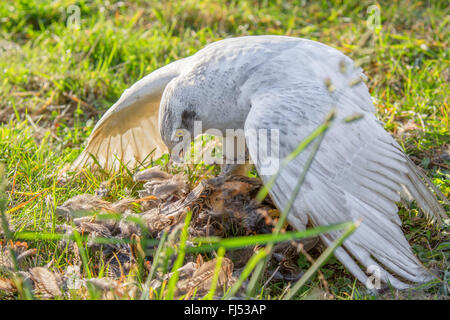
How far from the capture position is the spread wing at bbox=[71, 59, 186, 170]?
11.2 ft

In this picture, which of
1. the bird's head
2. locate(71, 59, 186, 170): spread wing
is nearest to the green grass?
locate(71, 59, 186, 170): spread wing

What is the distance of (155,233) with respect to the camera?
2.91 m

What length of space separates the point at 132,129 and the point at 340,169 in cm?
176

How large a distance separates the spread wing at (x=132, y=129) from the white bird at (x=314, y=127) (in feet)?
0.05

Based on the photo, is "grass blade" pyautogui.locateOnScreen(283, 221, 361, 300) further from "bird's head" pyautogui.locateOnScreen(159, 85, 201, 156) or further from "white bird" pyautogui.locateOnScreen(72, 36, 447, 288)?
"bird's head" pyautogui.locateOnScreen(159, 85, 201, 156)

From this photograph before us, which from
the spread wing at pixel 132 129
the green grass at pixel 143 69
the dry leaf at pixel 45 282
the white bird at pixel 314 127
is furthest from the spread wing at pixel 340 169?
the dry leaf at pixel 45 282

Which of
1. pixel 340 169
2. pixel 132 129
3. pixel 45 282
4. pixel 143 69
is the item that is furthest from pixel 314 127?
pixel 143 69

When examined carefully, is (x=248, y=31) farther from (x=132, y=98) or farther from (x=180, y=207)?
(x=180, y=207)

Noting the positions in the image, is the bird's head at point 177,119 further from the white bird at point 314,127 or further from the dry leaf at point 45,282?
the dry leaf at point 45,282

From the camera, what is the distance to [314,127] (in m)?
2.54

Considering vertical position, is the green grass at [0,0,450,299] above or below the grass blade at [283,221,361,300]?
below

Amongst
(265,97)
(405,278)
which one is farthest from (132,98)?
(405,278)

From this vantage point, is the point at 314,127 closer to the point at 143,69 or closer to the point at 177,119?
the point at 177,119
